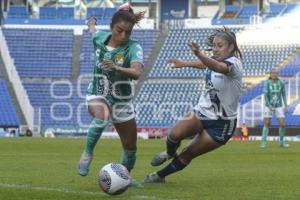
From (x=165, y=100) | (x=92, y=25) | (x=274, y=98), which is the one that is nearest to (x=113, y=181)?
(x=92, y=25)

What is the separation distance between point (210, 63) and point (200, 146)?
1462 mm

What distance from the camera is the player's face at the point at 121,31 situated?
1025 centimetres

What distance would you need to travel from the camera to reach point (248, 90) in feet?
162

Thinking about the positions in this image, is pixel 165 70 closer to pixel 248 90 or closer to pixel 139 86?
pixel 139 86

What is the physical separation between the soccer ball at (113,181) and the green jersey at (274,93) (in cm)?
1640

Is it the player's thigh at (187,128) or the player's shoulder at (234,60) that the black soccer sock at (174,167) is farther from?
the player's shoulder at (234,60)

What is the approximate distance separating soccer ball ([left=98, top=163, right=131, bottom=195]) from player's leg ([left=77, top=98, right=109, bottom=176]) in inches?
36.6

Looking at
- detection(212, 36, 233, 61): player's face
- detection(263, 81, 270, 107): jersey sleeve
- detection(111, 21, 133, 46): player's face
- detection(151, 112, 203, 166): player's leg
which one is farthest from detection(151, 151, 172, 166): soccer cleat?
detection(263, 81, 270, 107): jersey sleeve

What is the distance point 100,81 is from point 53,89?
139 ft

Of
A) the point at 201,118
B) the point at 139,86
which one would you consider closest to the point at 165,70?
the point at 139,86

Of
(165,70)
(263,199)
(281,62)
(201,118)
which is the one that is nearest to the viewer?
(263,199)

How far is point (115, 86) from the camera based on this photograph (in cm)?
1034

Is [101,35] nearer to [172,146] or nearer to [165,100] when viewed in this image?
[172,146]

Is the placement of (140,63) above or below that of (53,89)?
above
